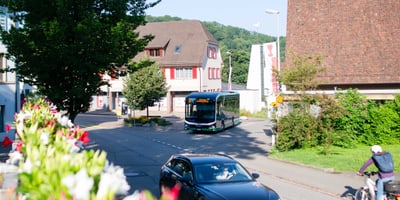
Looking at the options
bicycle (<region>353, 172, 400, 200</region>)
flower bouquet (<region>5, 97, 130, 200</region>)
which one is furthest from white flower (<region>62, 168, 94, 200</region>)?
bicycle (<region>353, 172, 400, 200</region>)

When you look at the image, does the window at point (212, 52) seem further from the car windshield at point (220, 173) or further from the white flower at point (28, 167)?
the white flower at point (28, 167)

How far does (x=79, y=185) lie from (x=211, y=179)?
868 centimetres

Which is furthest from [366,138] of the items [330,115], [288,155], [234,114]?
[234,114]

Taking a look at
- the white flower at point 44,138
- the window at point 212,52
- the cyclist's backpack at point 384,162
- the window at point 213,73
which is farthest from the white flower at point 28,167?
the window at point 213,73

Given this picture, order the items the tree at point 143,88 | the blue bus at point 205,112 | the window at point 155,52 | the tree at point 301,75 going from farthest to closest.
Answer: the window at point 155,52 → the tree at point 143,88 → the blue bus at point 205,112 → the tree at point 301,75

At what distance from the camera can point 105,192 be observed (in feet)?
10.7

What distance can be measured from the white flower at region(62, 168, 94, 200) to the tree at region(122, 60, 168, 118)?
41325 millimetres

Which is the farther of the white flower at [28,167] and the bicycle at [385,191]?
the bicycle at [385,191]

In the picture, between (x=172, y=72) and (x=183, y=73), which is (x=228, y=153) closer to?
(x=183, y=73)

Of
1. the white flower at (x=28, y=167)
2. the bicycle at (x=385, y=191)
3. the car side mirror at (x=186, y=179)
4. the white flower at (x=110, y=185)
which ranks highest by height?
the white flower at (x=28, y=167)

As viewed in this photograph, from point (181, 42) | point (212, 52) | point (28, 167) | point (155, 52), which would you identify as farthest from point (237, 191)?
point (212, 52)

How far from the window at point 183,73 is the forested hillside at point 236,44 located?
3622cm

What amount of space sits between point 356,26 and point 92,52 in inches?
738

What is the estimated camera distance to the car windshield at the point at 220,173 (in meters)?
11.8
